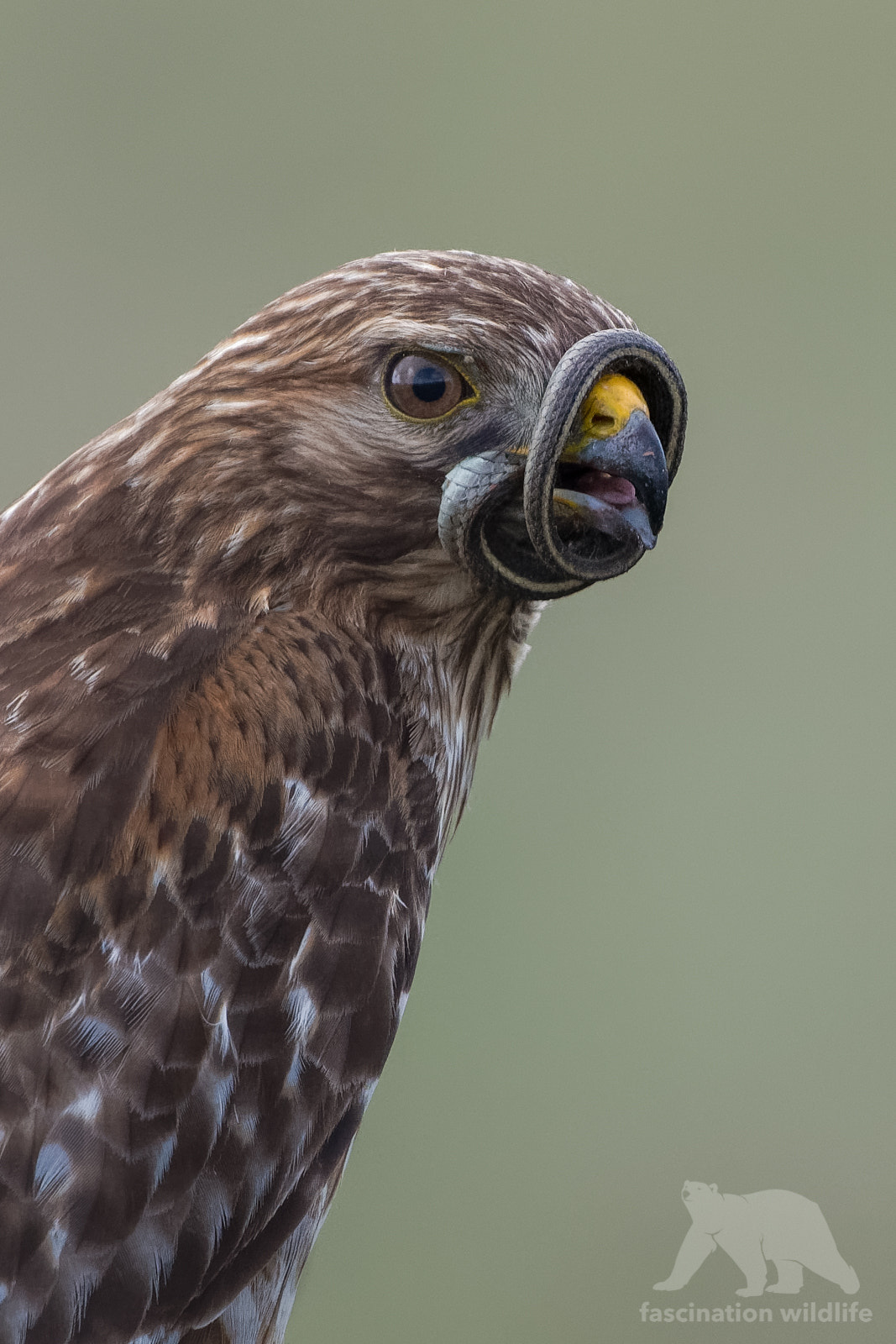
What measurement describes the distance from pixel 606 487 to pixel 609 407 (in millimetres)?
89

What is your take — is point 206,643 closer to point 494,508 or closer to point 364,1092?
point 494,508

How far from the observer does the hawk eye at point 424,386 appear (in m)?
1.29

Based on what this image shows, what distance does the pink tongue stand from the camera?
4.31 feet

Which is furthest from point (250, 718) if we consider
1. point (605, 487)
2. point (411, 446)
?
point (605, 487)

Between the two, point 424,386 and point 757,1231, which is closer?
point 424,386

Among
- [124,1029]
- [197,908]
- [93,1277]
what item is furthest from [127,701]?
[93,1277]

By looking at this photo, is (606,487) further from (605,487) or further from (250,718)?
(250,718)

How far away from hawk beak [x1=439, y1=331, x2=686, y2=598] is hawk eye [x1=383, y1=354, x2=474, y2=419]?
0.19ft

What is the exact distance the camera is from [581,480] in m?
1.34

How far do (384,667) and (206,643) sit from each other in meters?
0.19

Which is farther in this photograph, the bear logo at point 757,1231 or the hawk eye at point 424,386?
the bear logo at point 757,1231

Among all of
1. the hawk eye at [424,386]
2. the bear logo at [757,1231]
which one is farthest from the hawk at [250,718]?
the bear logo at [757,1231]

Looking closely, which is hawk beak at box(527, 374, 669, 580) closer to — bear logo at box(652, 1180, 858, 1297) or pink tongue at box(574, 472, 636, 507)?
pink tongue at box(574, 472, 636, 507)

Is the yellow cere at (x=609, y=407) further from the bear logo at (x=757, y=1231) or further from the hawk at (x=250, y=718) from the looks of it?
the bear logo at (x=757, y=1231)
